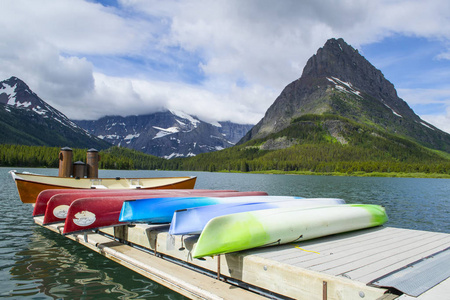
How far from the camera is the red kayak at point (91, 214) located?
9.44 m

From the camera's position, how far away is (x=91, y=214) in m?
9.70

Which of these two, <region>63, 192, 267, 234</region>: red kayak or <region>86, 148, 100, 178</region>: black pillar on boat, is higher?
<region>86, 148, 100, 178</region>: black pillar on boat

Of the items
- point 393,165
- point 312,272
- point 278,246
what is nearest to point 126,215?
point 278,246

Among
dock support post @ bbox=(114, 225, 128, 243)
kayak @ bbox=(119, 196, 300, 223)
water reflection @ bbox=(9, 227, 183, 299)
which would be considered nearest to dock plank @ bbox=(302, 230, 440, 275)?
water reflection @ bbox=(9, 227, 183, 299)

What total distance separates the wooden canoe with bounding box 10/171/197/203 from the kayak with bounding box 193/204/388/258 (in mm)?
15072

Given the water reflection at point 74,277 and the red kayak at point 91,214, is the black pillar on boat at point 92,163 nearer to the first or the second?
the water reflection at point 74,277

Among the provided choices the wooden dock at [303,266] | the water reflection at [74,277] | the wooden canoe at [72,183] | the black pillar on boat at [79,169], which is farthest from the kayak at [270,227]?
the black pillar on boat at [79,169]

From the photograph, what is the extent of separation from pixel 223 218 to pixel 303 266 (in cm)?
186

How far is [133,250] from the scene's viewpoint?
924 cm

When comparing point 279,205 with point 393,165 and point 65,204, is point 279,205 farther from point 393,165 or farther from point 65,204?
point 393,165

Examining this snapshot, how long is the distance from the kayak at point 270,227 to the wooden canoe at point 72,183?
15072mm

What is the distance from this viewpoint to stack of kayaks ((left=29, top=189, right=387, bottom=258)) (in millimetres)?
6359

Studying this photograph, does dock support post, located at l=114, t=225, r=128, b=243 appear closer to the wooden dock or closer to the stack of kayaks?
the stack of kayaks

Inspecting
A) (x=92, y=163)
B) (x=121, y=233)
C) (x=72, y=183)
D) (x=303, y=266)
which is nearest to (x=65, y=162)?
(x=92, y=163)
